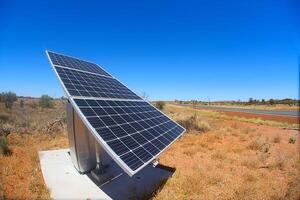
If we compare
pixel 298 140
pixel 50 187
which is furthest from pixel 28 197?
pixel 298 140

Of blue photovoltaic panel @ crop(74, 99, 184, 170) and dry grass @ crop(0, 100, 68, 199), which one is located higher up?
blue photovoltaic panel @ crop(74, 99, 184, 170)

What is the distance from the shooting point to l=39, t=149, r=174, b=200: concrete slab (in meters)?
8.15

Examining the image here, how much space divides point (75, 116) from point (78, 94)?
4.56ft

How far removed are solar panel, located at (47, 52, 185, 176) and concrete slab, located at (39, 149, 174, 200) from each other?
74.6 inches

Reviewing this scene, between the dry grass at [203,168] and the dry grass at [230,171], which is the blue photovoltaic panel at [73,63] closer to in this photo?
the dry grass at [203,168]

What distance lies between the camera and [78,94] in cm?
837

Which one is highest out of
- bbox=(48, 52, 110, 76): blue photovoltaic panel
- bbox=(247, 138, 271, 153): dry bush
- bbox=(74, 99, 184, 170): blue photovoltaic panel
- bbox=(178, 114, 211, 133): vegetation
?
bbox=(48, 52, 110, 76): blue photovoltaic panel

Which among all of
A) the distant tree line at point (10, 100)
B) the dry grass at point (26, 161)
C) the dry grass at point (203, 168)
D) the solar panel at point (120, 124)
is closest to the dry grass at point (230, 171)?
the dry grass at point (203, 168)

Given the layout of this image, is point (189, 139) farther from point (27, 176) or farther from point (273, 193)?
point (27, 176)

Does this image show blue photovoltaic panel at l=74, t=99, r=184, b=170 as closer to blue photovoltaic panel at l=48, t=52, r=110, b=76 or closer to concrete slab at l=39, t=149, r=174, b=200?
concrete slab at l=39, t=149, r=174, b=200

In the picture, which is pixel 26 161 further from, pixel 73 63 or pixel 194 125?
pixel 194 125

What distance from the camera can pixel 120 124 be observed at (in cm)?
802

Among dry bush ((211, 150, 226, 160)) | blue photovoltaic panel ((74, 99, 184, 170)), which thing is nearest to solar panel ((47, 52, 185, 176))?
blue photovoltaic panel ((74, 99, 184, 170))

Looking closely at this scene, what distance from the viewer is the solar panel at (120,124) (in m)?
6.40
